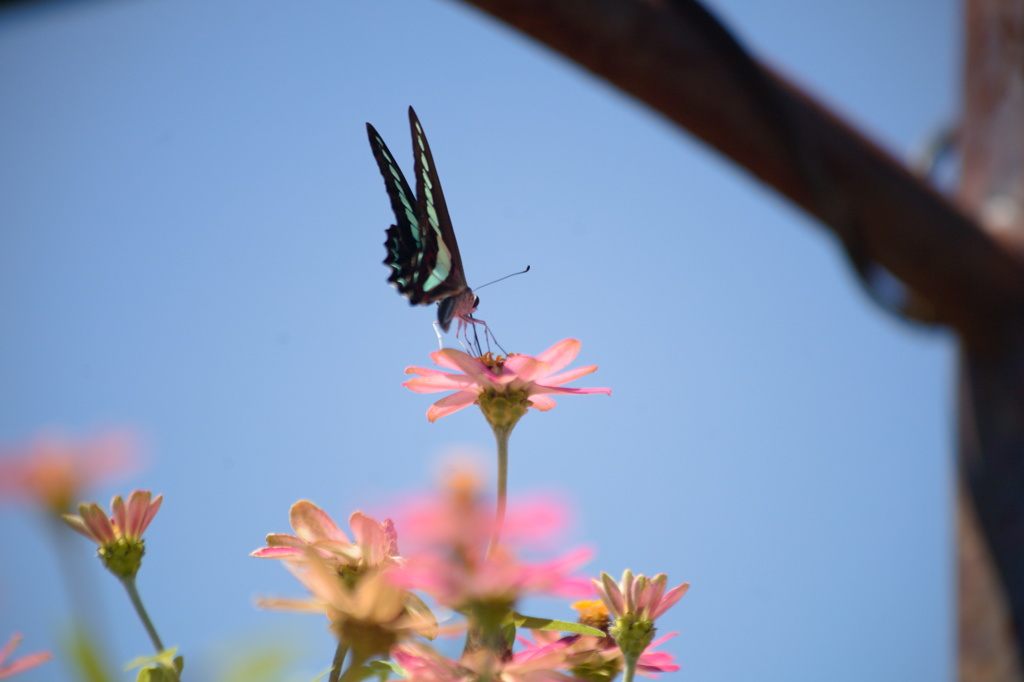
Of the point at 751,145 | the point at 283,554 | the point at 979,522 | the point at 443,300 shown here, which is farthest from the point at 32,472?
the point at 979,522

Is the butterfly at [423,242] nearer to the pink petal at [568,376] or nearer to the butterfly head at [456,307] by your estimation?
the butterfly head at [456,307]

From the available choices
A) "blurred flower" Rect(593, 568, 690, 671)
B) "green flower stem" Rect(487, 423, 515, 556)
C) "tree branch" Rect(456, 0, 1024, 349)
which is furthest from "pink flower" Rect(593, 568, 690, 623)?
"tree branch" Rect(456, 0, 1024, 349)

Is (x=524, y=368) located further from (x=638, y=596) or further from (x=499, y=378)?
(x=638, y=596)

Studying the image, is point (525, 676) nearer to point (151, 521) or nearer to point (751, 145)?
point (151, 521)

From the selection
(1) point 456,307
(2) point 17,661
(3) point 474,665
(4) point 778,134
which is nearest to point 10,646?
(2) point 17,661

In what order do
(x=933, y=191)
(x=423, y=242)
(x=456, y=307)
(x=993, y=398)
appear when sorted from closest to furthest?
(x=456, y=307) < (x=423, y=242) < (x=933, y=191) < (x=993, y=398)

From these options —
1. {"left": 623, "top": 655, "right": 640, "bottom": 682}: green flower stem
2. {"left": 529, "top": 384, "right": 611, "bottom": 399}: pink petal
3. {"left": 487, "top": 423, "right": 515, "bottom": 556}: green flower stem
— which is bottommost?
{"left": 623, "top": 655, "right": 640, "bottom": 682}: green flower stem

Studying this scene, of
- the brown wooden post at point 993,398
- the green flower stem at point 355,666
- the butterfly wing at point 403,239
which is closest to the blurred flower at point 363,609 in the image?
the green flower stem at point 355,666

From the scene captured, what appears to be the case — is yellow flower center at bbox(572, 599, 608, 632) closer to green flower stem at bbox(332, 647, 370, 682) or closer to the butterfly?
green flower stem at bbox(332, 647, 370, 682)
